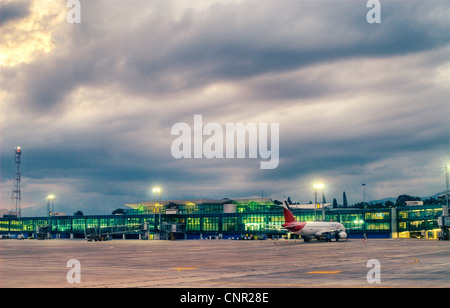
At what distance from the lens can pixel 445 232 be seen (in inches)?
4916

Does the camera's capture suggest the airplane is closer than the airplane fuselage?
No

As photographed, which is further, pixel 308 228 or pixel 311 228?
pixel 311 228

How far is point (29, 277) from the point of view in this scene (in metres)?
36.6

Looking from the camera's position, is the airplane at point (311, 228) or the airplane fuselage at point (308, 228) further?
the airplane at point (311, 228)

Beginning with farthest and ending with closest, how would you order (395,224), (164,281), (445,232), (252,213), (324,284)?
(252,213)
(395,224)
(445,232)
(164,281)
(324,284)

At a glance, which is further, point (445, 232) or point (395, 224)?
point (395, 224)
